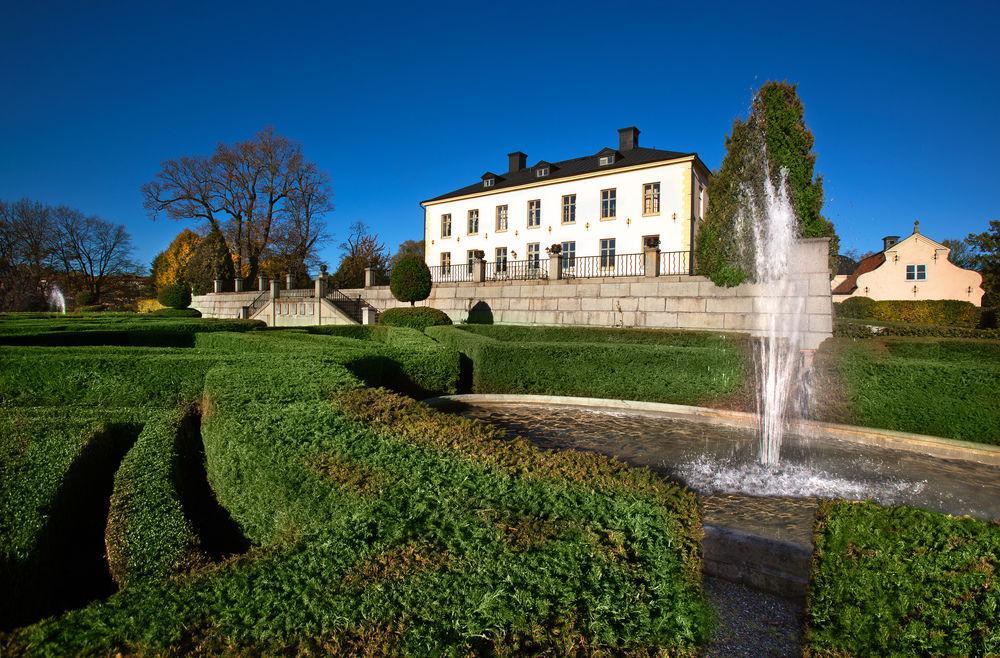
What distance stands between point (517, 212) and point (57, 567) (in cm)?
3318

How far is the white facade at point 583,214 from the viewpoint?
94.5 feet

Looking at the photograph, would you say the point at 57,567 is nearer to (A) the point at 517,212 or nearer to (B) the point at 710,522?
(B) the point at 710,522

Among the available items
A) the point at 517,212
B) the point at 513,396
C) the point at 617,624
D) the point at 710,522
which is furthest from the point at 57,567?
the point at 517,212

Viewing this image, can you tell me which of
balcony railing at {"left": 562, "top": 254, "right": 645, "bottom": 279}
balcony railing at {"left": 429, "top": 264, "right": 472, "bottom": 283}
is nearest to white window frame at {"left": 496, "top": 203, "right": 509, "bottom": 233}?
balcony railing at {"left": 429, "top": 264, "right": 472, "bottom": 283}

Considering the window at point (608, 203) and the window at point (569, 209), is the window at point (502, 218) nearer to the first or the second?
the window at point (569, 209)

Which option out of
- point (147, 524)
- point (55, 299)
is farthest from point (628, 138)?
point (55, 299)

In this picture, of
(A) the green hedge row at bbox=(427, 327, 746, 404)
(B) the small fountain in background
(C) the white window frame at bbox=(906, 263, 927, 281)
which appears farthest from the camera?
(B) the small fountain in background

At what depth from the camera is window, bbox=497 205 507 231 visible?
117ft

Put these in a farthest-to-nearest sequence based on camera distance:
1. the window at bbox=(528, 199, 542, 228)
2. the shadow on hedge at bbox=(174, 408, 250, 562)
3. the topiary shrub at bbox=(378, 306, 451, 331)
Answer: the window at bbox=(528, 199, 542, 228) < the topiary shrub at bbox=(378, 306, 451, 331) < the shadow on hedge at bbox=(174, 408, 250, 562)

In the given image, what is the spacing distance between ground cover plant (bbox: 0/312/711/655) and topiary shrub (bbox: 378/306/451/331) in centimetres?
1425

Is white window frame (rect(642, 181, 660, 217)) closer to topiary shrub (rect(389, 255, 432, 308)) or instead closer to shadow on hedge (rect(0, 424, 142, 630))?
topiary shrub (rect(389, 255, 432, 308))

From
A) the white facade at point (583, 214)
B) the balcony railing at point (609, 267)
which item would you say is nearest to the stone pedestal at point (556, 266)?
the balcony railing at point (609, 267)

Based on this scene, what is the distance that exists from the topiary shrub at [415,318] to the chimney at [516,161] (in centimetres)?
2238

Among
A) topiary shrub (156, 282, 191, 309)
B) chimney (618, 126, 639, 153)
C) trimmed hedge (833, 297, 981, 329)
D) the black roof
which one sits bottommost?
trimmed hedge (833, 297, 981, 329)
